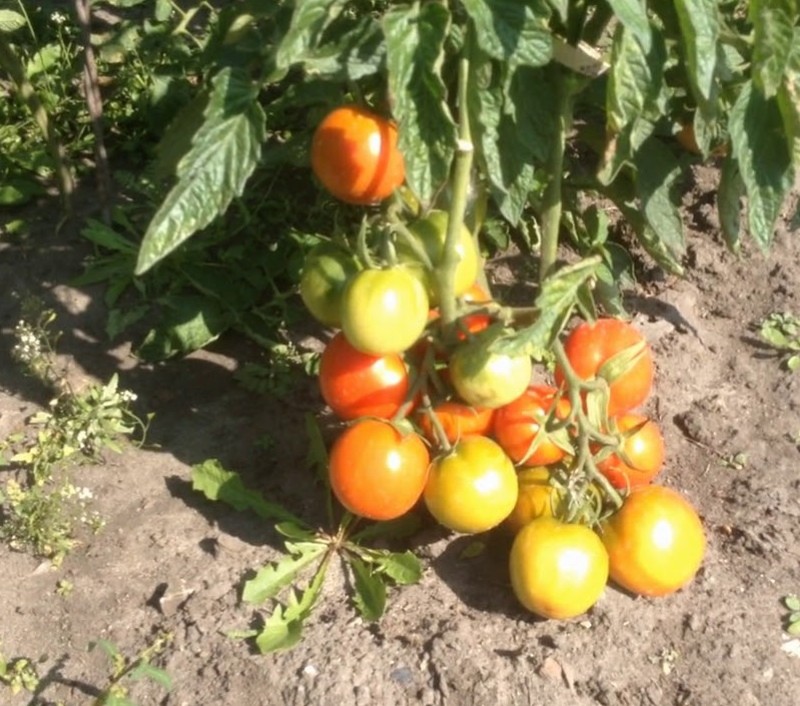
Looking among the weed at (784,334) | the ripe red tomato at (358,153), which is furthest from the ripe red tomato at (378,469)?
the weed at (784,334)

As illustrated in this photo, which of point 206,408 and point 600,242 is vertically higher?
point 600,242

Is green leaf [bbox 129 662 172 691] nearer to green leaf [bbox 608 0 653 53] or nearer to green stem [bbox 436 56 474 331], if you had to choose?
green stem [bbox 436 56 474 331]

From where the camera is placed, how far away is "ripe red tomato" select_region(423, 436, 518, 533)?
6.03ft

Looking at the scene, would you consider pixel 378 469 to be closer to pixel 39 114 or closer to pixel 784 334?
pixel 784 334

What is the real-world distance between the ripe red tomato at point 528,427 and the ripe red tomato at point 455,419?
0.04 m

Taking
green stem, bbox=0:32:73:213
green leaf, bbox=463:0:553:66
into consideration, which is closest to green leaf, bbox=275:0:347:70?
green leaf, bbox=463:0:553:66

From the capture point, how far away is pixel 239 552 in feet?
6.73

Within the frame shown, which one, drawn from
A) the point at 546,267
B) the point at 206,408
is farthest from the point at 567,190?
the point at 206,408

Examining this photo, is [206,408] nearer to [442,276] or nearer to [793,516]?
[442,276]

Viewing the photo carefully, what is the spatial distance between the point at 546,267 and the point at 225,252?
696mm

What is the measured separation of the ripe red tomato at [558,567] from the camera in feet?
5.95

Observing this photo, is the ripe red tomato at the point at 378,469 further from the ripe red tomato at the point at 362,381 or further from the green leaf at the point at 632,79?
the green leaf at the point at 632,79

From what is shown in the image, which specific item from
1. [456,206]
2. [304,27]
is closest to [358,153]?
[456,206]

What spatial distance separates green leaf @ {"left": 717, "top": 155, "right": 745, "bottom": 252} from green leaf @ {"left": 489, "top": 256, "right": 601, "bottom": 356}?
330mm
